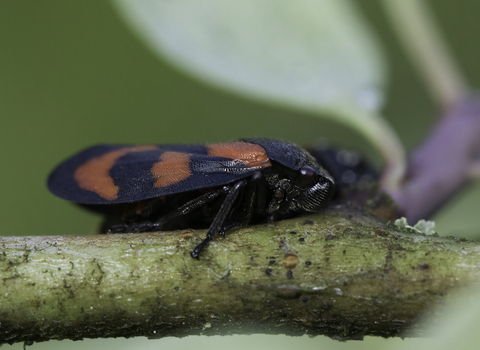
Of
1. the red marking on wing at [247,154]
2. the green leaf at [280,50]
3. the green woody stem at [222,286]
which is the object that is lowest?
the green woody stem at [222,286]

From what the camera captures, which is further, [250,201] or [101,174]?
[101,174]

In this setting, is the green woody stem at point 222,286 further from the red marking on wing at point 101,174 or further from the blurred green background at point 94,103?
the blurred green background at point 94,103

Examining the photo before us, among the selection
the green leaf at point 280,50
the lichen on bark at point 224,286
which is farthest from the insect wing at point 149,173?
the green leaf at point 280,50

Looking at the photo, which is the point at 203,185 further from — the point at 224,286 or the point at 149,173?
the point at 224,286

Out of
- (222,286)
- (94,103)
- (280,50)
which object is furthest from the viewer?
(94,103)

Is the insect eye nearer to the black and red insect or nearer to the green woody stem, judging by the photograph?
the black and red insect

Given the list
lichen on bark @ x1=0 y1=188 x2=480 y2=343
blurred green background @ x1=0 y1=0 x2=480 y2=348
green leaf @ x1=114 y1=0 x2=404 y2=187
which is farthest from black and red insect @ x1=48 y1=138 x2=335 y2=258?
blurred green background @ x1=0 y1=0 x2=480 y2=348

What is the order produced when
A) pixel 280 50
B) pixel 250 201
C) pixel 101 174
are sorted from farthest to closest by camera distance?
pixel 280 50 → pixel 101 174 → pixel 250 201

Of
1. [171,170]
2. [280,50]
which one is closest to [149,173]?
[171,170]
